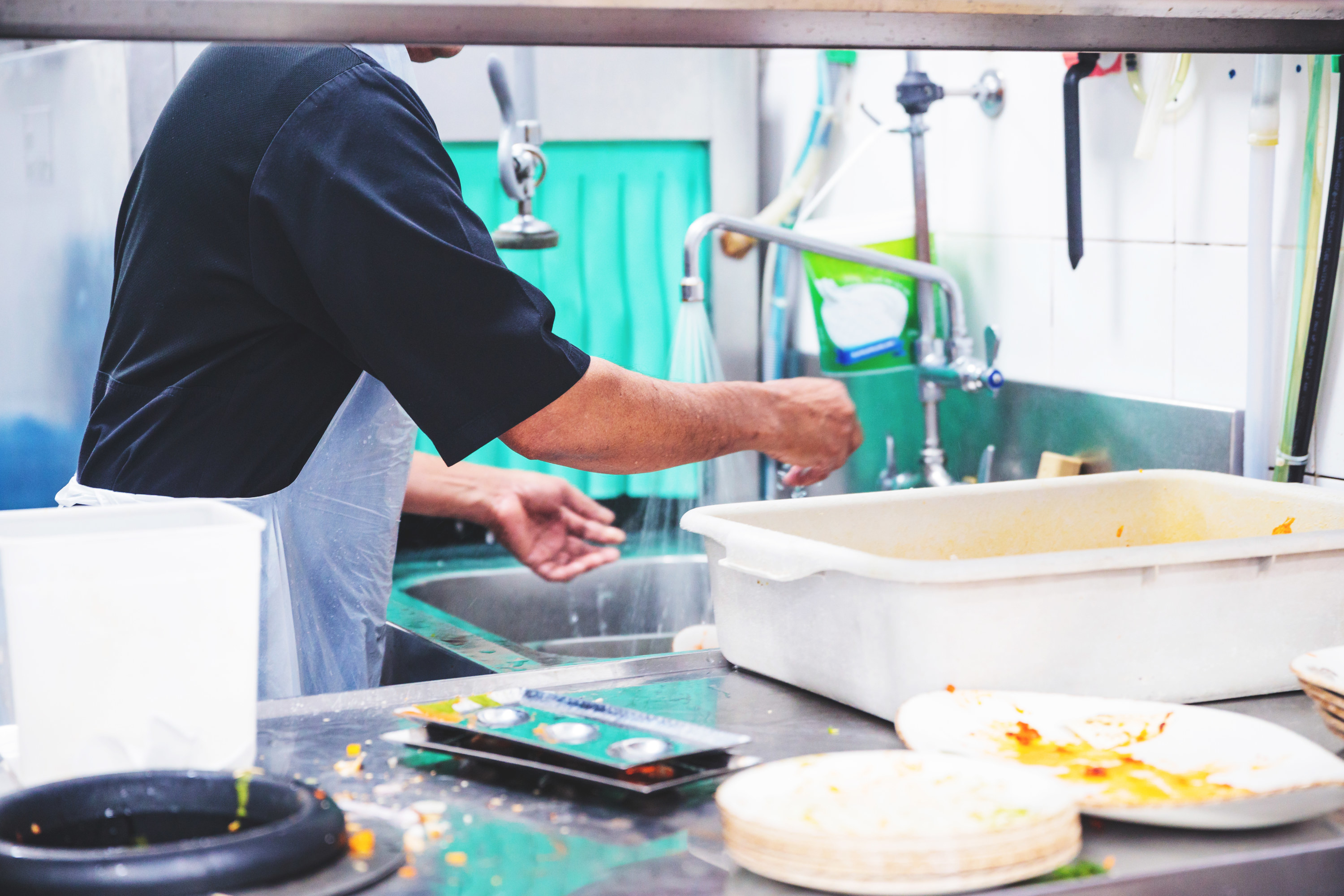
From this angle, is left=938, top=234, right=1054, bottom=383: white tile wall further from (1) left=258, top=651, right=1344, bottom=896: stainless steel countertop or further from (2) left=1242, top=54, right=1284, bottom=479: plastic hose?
(1) left=258, top=651, right=1344, bottom=896: stainless steel countertop

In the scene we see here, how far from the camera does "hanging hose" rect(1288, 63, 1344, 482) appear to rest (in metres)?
1.48

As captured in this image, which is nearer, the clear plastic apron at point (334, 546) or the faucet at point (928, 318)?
the clear plastic apron at point (334, 546)

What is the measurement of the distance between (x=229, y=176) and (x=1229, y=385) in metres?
1.13

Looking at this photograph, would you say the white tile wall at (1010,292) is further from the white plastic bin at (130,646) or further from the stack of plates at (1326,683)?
the white plastic bin at (130,646)

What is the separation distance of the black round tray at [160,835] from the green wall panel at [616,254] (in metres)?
1.78

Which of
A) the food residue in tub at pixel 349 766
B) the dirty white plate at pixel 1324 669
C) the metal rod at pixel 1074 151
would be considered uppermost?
the metal rod at pixel 1074 151

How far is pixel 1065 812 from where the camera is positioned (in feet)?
2.59

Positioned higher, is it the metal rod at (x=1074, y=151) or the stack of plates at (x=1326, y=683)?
the metal rod at (x=1074, y=151)

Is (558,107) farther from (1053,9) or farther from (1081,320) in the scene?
(1053,9)

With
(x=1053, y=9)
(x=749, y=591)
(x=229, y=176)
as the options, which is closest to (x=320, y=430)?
(x=229, y=176)

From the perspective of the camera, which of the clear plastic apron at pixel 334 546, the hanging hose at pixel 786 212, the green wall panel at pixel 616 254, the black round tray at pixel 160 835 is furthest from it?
the green wall panel at pixel 616 254

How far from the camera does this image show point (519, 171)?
2174mm

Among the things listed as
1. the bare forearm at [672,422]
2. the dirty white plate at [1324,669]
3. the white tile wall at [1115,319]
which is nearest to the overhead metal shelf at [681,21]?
the bare forearm at [672,422]

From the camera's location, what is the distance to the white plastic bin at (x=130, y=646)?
32.1 inches
